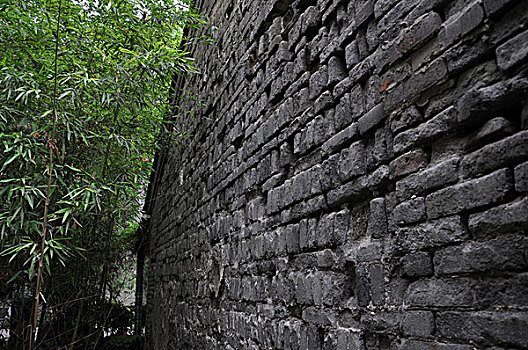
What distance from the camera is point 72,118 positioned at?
3.89 metres

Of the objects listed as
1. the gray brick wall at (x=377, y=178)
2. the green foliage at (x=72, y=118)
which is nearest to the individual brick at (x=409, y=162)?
the gray brick wall at (x=377, y=178)

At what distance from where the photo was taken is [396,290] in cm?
146

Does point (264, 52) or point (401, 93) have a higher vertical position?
point (264, 52)

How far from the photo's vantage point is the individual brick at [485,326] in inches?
41.6

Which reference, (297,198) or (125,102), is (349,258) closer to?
(297,198)

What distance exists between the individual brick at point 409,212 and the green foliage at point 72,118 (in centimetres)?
279

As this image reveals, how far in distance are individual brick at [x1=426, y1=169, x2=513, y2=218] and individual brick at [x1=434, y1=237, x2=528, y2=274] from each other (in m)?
0.10

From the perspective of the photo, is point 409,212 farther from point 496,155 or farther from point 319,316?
point 319,316

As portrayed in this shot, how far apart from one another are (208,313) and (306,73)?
223cm

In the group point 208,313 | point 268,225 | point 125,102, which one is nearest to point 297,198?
point 268,225

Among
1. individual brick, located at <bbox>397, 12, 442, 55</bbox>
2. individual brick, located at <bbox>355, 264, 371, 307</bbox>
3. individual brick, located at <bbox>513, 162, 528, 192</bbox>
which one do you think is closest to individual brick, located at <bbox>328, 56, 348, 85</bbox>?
individual brick, located at <bbox>397, 12, 442, 55</bbox>

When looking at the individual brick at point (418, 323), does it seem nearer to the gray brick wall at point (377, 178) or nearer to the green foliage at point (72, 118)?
the gray brick wall at point (377, 178)

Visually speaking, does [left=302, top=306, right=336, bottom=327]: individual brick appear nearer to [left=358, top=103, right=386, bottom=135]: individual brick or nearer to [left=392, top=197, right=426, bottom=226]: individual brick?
[left=392, top=197, right=426, bottom=226]: individual brick

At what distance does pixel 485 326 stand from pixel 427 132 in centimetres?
57
